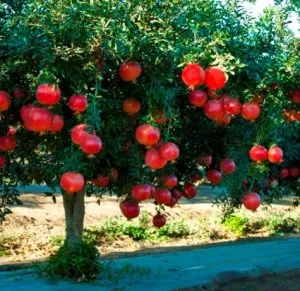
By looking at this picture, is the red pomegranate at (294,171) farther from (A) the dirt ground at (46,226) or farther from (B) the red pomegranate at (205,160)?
(B) the red pomegranate at (205,160)

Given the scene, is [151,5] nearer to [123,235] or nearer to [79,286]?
[79,286]

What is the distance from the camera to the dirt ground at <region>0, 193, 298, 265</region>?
835 cm

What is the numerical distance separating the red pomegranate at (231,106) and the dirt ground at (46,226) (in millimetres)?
3723

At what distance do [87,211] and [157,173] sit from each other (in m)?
7.81

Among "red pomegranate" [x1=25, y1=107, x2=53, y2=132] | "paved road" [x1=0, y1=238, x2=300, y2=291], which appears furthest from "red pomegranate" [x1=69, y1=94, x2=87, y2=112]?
"paved road" [x1=0, y1=238, x2=300, y2=291]

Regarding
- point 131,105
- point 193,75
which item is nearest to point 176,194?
point 131,105

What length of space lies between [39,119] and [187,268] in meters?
4.18

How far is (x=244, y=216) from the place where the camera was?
11.3m

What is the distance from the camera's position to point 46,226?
9617mm

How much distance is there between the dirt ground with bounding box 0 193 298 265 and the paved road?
2.19 feet

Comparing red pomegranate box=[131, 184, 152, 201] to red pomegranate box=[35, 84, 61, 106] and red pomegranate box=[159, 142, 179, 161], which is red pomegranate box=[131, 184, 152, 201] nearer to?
red pomegranate box=[159, 142, 179, 161]

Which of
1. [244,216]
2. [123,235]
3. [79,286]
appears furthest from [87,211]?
[79,286]

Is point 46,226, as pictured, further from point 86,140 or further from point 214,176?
point 86,140

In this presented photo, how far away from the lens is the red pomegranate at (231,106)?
301cm
